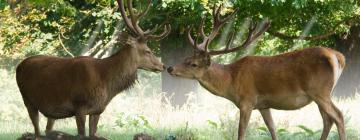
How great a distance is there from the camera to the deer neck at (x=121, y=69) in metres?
7.89

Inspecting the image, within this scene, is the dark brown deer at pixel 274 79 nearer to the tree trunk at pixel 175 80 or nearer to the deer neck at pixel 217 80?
the deer neck at pixel 217 80

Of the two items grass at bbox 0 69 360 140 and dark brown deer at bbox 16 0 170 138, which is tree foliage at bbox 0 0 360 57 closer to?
grass at bbox 0 69 360 140

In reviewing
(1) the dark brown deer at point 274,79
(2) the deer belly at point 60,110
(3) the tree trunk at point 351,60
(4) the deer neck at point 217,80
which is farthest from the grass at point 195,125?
(3) the tree trunk at point 351,60

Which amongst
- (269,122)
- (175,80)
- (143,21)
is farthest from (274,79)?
(175,80)

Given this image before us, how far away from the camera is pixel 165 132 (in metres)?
9.68

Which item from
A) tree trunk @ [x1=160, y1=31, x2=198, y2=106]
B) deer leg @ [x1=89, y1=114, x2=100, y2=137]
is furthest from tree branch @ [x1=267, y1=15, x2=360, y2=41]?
deer leg @ [x1=89, y1=114, x2=100, y2=137]

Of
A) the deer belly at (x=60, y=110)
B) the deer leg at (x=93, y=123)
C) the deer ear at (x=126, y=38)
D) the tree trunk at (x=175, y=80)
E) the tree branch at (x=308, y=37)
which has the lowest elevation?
the tree trunk at (x=175, y=80)

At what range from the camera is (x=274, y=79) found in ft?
27.2

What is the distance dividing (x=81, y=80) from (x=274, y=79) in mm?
2315

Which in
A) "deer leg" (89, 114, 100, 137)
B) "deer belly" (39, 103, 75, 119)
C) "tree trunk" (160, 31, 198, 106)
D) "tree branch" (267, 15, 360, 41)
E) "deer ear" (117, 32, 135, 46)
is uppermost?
"deer ear" (117, 32, 135, 46)

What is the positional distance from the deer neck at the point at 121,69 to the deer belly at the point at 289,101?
1.68 meters

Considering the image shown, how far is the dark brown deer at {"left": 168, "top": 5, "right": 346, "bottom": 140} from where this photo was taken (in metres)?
8.11

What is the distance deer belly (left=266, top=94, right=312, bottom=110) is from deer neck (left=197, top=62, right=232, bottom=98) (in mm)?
560

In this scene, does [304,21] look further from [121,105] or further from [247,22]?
[121,105]
